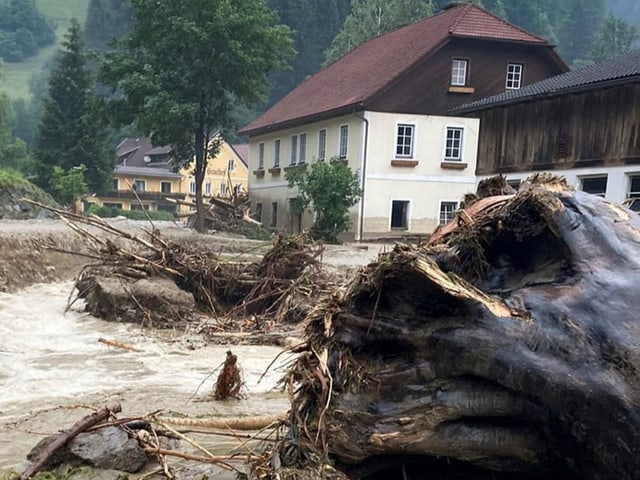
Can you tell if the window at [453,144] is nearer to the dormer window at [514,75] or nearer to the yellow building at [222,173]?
the dormer window at [514,75]

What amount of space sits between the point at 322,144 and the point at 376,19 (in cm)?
2390

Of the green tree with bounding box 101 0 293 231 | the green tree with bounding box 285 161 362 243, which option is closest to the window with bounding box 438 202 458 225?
the green tree with bounding box 285 161 362 243

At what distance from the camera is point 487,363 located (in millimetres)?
3355

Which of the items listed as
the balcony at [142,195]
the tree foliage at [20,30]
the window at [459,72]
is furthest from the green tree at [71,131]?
the tree foliage at [20,30]

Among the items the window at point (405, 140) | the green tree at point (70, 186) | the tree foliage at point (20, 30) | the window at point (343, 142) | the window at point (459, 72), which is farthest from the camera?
the tree foliage at point (20, 30)

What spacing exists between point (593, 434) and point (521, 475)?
604mm

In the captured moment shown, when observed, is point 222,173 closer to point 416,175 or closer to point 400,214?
point 400,214

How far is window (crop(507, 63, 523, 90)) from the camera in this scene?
1207 inches

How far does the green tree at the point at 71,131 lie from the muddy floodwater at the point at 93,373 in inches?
1354

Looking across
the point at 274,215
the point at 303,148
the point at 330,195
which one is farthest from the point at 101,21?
the point at 330,195

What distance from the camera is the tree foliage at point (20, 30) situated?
441ft

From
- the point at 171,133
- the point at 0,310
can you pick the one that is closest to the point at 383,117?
the point at 171,133

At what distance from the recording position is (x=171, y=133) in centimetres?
3066

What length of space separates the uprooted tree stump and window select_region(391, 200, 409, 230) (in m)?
25.3
